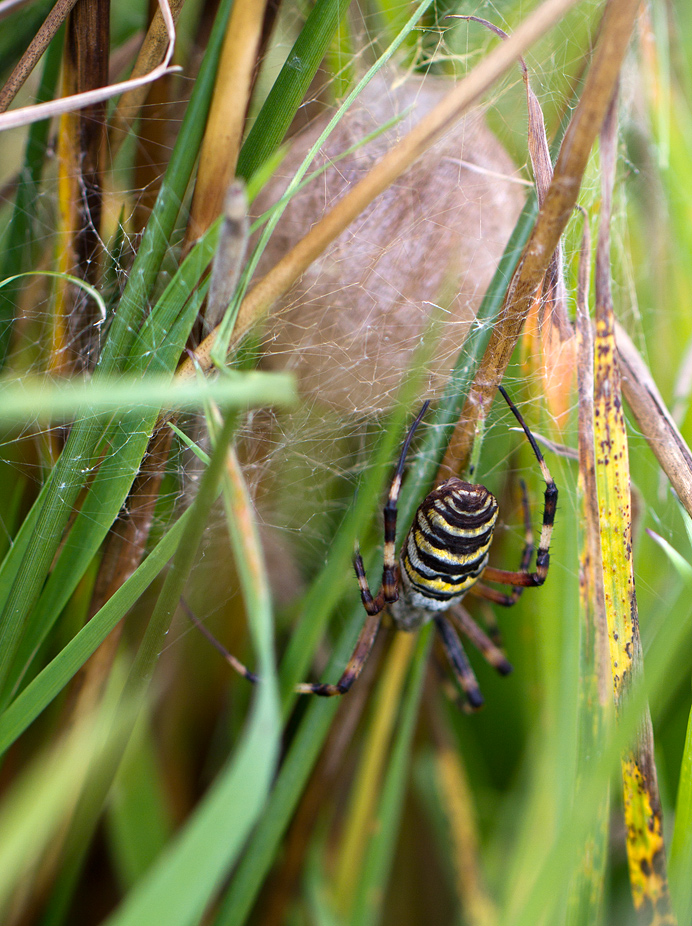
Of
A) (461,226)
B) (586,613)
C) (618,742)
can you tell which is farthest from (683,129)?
(618,742)

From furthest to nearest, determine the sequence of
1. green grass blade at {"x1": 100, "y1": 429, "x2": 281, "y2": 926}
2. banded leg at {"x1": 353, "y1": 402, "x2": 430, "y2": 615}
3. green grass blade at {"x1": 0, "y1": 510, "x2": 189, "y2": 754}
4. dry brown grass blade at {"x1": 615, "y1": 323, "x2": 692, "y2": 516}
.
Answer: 1. banded leg at {"x1": 353, "y1": 402, "x2": 430, "y2": 615}
2. dry brown grass blade at {"x1": 615, "y1": 323, "x2": 692, "y2": 516}
3. green grass blade at {"x1": 0, "y1": 510, "x2": 189, "y2": 754}
4. green grass blade at {"x1": 100, "y1": 429, "x2": 281, "y2": 926}

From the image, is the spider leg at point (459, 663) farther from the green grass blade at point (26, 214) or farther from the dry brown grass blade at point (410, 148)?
the green grass blade at point (26, 214)

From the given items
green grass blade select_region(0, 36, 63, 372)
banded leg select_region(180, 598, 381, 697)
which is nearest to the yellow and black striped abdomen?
banded leg select_region(180, 598, 381, 697)

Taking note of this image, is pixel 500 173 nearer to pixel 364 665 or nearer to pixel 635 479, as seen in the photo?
pixel 635 479

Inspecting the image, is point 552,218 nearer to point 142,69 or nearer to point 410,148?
point 410,148

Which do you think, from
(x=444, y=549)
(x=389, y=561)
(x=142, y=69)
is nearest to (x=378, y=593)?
(x=389, y=561)

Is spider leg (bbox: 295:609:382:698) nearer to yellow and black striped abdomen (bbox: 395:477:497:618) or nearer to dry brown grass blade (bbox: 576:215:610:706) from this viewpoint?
yellow and black striped abdomen (bbox: 395:477:497:618)
